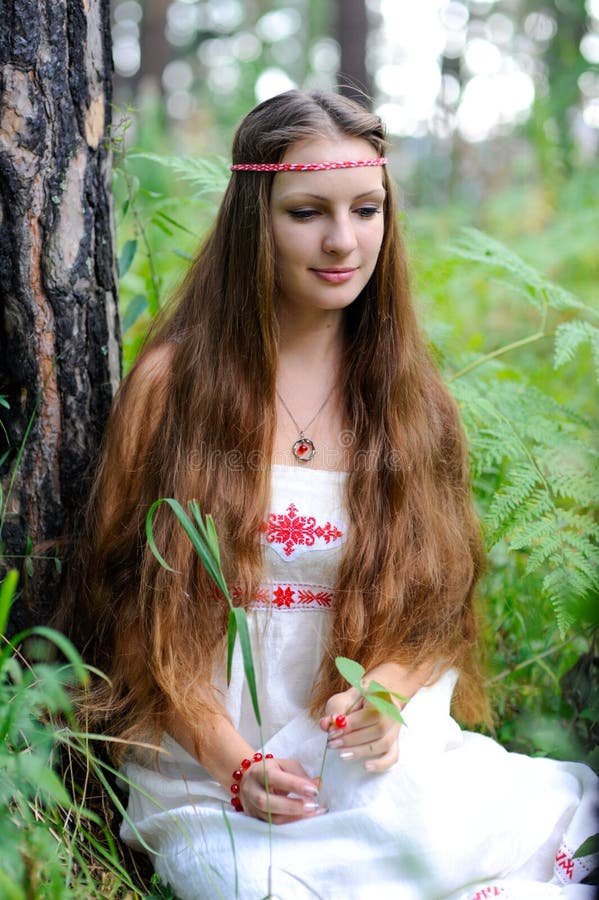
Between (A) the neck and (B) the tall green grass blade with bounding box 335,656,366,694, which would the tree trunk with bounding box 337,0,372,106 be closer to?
(A) the neck

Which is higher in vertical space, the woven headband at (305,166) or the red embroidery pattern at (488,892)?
the woven headband at (305,166)

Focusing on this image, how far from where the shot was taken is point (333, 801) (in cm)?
189

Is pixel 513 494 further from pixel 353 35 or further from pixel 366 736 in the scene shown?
pixel 353 35

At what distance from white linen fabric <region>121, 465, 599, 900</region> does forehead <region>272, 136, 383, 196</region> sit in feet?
2.06

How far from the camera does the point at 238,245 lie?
207 centimetres

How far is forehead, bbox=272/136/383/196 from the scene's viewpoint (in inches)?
76.3

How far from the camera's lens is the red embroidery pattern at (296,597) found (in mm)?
2107

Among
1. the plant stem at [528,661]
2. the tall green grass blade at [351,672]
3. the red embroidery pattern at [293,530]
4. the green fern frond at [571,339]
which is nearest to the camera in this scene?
the tall green grass blade at [351,672]

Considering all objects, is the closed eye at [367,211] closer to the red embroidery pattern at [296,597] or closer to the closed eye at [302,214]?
the closed eye at [302,214]

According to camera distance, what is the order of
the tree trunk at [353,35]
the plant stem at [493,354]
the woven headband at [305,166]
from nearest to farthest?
the woven headband at [305,166] → the plant stem at [493,354] → the tree trunk at [353,35]

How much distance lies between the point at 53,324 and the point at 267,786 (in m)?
1.15

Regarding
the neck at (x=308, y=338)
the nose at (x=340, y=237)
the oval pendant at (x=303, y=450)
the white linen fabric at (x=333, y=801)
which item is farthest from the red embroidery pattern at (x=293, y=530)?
the nose at (x=340, y=237)

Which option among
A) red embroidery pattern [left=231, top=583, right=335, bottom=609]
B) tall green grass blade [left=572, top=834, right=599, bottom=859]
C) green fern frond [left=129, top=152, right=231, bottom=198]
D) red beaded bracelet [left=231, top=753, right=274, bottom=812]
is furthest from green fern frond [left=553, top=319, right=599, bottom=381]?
red beaded bracelet [left=231, top=753, right=274, bottom=812]

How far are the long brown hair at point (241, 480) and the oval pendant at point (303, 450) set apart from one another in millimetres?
77
